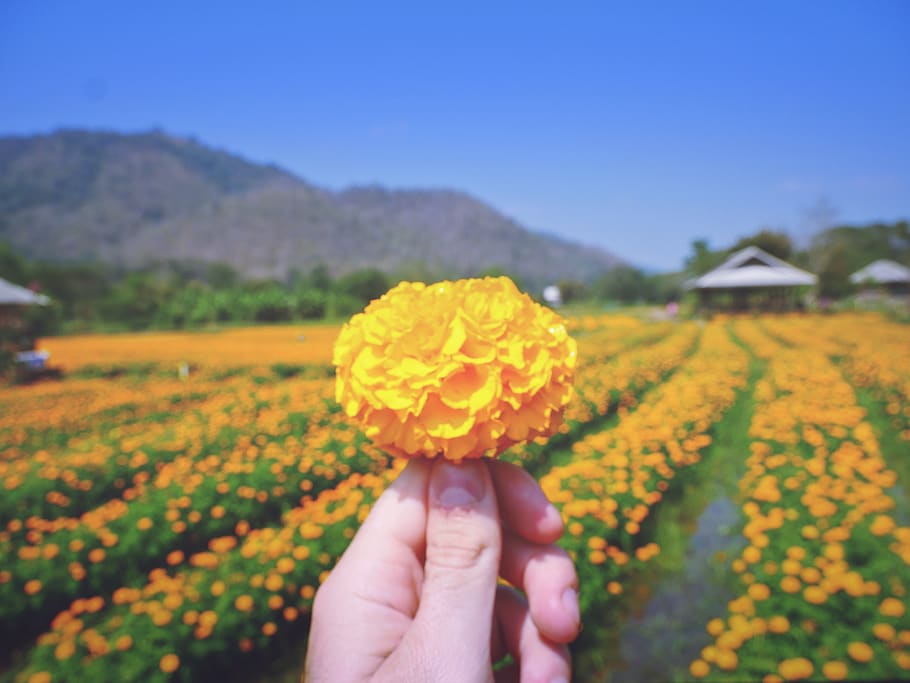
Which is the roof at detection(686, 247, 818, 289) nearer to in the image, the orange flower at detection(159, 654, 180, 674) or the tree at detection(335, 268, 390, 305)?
the orange flower at detection(159, 654, 180, 674)

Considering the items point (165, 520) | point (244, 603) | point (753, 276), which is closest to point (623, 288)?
point (753, 276)

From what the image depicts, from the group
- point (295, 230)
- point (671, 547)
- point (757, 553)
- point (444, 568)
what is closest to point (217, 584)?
point (444, 568)

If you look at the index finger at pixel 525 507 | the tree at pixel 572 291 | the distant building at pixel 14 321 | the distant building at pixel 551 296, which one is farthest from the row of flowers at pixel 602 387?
the tree at pixel 572 291

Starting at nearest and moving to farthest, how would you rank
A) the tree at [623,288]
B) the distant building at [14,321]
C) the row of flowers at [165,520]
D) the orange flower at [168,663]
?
the orange flower at [168,663], the row of flowers at [165,520], the distant building at [14,321], the tree at [623,288]

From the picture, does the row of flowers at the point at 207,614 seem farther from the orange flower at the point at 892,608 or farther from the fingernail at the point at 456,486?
the orange flower at the point at 892,608

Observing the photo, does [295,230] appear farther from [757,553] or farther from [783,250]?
[757,553]
